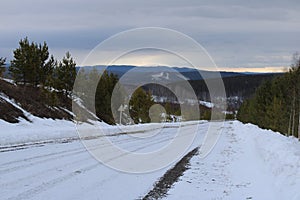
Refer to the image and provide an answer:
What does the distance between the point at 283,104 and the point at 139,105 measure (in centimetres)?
2004

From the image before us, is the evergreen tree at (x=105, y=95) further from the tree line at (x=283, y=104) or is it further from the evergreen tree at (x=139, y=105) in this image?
the tree line at (x=283, y=104)

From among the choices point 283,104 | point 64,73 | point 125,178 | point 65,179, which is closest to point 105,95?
point 64,73

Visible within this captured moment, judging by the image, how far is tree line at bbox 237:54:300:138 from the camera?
1708 inches

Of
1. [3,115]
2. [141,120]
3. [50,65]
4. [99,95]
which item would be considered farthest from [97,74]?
[3,115]

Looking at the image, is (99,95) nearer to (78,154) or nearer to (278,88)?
(278,88)

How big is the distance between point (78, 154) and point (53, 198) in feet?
18.0

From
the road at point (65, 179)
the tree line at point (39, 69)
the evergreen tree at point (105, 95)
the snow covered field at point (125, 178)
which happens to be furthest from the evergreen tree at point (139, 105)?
the road at point (65, 179)

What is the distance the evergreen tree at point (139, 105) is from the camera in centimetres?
5416

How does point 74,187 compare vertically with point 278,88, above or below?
below

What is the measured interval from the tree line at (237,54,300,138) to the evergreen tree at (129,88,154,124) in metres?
17.2

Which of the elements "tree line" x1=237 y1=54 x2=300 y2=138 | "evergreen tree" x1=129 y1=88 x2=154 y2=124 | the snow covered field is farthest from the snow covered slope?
"evergreen tree" x1=129 y1=88 x2=154 y2=124

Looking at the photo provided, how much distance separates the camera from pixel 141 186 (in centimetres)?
739

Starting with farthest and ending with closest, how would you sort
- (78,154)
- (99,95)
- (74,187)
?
(99,95) < (78,154) < (74,187)

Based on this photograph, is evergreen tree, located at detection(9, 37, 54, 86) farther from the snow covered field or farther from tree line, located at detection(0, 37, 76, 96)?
the snow covered field
